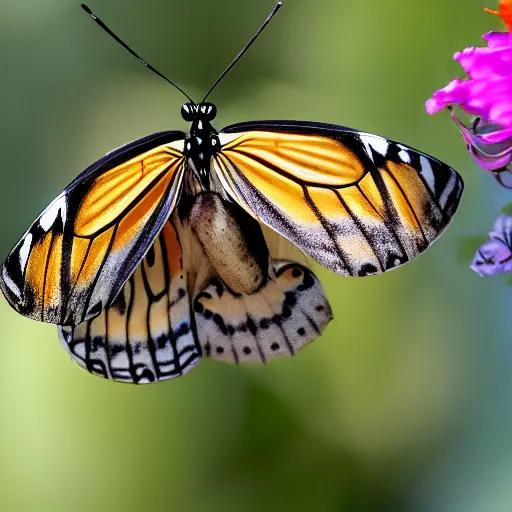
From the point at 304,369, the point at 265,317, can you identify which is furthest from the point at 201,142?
Answer: the point at 304,369

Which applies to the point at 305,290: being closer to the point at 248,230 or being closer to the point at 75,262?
the point at 248,230

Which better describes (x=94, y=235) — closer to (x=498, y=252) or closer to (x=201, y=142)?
(x=201, y=142)

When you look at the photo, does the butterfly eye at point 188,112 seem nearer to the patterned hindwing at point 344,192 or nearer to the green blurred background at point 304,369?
the patterned hindwing at point 344,192

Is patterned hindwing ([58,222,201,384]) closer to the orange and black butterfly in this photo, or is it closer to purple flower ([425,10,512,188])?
the orange and black butterfly

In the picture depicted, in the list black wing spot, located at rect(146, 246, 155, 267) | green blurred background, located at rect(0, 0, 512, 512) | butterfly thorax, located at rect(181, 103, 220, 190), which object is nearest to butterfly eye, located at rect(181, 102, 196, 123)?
butterfly thorax, located at rect(181, 103, 220, 190)

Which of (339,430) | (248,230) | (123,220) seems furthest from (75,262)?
(339,430)

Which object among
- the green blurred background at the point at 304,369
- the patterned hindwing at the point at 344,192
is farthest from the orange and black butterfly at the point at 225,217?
the green blurred background at the point at 304,369
